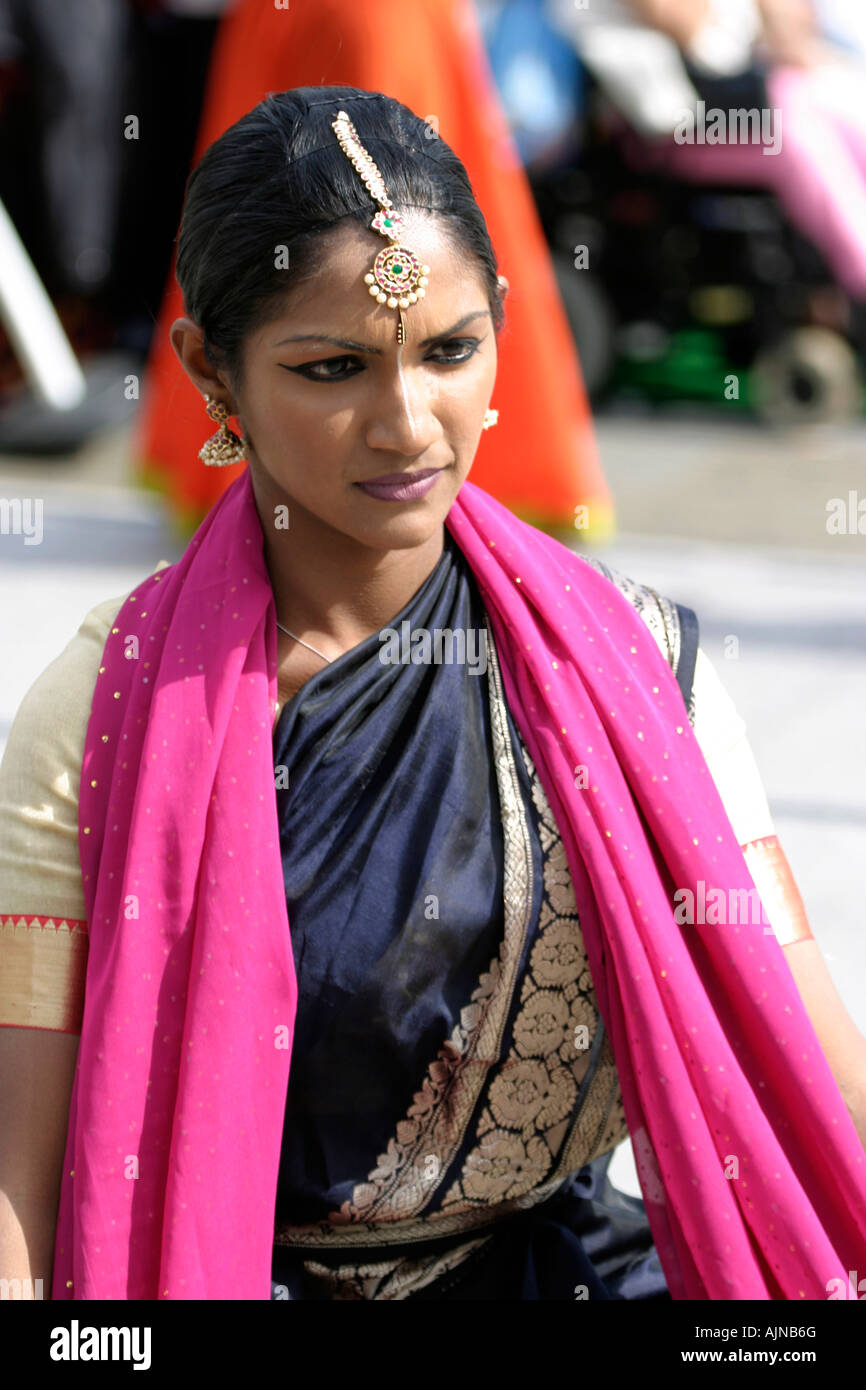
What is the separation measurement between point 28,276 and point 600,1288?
23.2ft

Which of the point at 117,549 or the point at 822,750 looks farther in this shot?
the point at 117,549

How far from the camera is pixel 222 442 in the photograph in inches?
74.2

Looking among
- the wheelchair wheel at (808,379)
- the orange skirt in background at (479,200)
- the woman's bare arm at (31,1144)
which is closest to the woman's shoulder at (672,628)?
the woman's bare arm at (31,1144)

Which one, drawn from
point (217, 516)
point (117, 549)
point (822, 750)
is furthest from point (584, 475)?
point (217, 516)

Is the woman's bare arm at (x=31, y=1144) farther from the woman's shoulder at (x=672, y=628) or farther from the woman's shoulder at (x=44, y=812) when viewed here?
the woman's shoulder at (x=672, y=628)

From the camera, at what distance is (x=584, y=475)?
19.4 feet

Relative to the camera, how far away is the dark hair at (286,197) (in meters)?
1.67

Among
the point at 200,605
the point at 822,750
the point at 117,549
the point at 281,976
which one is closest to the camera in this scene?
the point at 281,976

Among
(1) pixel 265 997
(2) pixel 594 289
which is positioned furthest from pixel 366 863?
(2) pixel 594 289

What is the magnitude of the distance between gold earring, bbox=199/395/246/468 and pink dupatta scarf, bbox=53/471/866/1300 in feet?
0.47

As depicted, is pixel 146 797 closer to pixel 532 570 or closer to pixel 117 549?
pixel 532 570

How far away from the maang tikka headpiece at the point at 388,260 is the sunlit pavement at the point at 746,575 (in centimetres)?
164

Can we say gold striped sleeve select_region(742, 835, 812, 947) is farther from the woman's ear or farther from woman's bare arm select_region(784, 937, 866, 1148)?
the woman's ear

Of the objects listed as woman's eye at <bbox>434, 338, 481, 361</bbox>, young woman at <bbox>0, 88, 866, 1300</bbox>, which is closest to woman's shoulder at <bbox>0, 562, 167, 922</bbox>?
young woman at <bbox>0, 88, 866, 1300</bbox>
